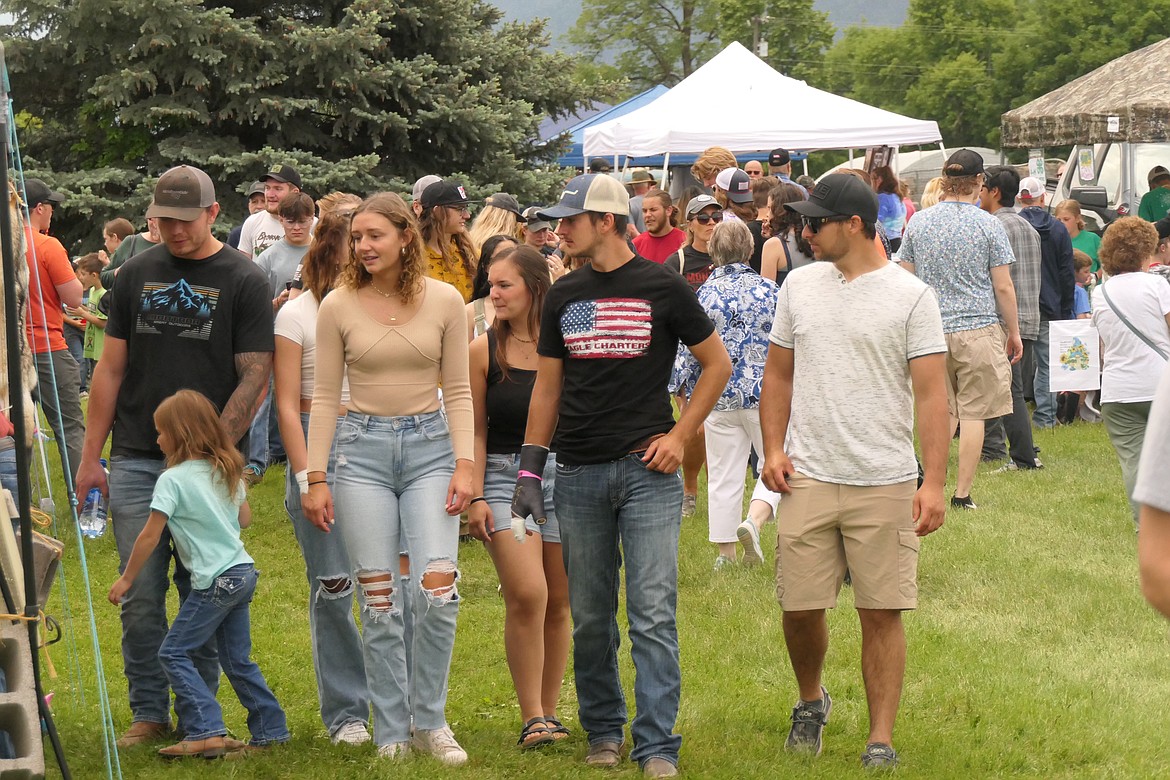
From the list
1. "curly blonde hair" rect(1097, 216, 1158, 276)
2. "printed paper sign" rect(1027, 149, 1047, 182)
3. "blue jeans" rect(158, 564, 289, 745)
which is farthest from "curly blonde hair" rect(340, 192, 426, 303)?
"printed paper sign" rect(1027, 149, 1047, 182)

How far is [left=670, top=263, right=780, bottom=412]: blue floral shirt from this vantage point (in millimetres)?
8297

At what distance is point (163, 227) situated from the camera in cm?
525

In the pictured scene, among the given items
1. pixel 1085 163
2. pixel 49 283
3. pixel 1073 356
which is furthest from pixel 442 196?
pixel 1085 163

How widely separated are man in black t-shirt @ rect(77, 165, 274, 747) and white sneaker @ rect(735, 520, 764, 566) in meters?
3.21

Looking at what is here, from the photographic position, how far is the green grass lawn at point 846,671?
5.30m

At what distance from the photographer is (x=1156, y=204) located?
1523 centimetres

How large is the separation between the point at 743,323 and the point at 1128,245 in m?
2.16

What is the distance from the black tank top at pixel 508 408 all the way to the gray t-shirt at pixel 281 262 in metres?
4.14

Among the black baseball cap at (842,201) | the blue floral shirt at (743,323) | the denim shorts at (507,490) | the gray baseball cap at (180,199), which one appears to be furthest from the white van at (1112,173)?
the gray baseball cap at (180,199)

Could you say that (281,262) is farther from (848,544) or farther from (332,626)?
(848,544)

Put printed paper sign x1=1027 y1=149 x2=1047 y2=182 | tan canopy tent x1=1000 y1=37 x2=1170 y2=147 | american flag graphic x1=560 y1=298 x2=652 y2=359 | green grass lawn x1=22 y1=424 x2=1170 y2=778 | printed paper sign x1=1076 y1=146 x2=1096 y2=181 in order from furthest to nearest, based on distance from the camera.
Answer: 1. printed paper sign x1=1076 y1=146 x2=1096 y2=181
2. printed paper sign x1=1027 y1=149 x2=1047 y2=182
3. tan canopy tent x1=1000 y1=37 x2=1170 y2=147
4. green grass lawn x1=22 y1=424 x2=1170 y2=778
5. american flag graphic x1=560 y1=298 x2=652 y2=359

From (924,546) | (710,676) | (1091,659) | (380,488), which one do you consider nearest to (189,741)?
(380,488)

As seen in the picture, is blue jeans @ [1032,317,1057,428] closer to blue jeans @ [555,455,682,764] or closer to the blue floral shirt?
the blue floral shirt

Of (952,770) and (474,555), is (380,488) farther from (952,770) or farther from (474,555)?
(474,555)
